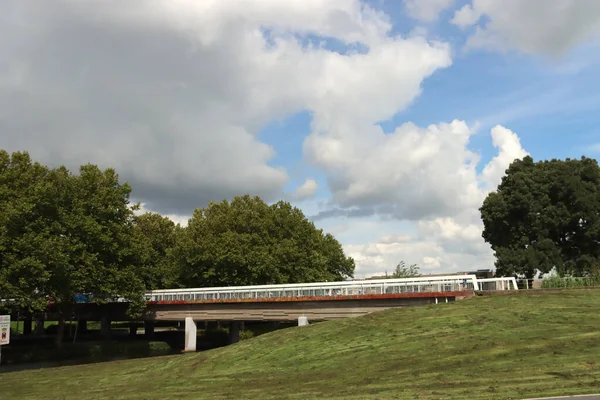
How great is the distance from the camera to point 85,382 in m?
24.9

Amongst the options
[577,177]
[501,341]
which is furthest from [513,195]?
[501,341]

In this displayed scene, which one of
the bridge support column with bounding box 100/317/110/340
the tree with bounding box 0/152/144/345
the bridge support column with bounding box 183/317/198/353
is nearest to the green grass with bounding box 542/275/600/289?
the bridge support column with bounding box 183/317/198/353

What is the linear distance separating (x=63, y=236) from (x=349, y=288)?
27477mm

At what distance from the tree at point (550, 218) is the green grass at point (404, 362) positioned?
22580 mm

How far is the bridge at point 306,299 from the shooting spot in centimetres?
3359

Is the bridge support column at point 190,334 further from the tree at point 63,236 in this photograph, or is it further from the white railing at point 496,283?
the white railing at point 496,283

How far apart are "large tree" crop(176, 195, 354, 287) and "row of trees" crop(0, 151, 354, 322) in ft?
0.40

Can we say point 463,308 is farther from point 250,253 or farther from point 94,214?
point 94,214

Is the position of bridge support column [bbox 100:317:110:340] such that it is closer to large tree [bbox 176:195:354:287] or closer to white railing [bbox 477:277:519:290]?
large tree [bbox 176:195:354:287]

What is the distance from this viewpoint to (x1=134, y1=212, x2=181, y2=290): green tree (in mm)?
53875

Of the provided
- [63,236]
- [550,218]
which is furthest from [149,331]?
[550,218]

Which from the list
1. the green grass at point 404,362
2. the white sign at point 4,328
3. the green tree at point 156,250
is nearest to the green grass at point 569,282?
the green grass at point 404,362

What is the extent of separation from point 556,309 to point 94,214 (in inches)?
1669

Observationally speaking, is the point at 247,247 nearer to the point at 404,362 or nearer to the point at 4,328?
the point at 4,328
